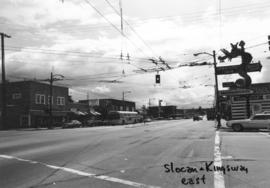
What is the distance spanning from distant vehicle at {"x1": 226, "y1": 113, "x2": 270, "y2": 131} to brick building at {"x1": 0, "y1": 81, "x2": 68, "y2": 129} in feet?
127

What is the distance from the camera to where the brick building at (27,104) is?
62.2 m

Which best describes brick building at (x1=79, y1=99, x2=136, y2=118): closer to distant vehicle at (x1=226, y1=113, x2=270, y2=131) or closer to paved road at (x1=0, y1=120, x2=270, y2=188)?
distant vehicle at (x1=226, y1=113, x2=270, y2=131)

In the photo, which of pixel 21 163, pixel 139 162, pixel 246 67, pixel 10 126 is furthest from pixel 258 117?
pixel 10 126

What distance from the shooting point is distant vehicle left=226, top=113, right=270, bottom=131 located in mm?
28883

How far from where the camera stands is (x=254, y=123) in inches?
1153

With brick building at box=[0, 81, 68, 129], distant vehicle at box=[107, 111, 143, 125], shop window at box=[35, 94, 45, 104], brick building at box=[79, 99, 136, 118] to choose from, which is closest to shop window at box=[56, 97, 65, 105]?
brick building at box=[0, 81, 68, 129]

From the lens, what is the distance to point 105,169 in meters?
10.2

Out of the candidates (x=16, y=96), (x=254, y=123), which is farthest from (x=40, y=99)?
(x=254, y=123)

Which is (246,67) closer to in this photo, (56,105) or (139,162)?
(139,162)

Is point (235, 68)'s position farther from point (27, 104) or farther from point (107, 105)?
point (107, 105)

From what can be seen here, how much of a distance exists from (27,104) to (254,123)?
4459cm

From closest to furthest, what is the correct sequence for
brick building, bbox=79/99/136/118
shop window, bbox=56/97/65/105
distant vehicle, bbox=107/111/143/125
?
distant vehicle, bbox=107/111/143/125 → shop window, bbox=56/97/65/105 → brick building, bbox=79/99/136/118

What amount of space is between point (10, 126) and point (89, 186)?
191 feet

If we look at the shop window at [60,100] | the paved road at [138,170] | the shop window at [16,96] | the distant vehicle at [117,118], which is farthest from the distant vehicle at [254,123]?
the shop window at [60,100]
